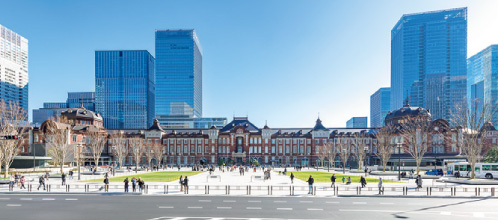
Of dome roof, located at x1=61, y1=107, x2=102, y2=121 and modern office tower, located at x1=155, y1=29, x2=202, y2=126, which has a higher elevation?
modern office tower, located at x1=155, y1=29, x2=202, y2=126

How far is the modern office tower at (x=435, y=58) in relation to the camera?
7003 inches

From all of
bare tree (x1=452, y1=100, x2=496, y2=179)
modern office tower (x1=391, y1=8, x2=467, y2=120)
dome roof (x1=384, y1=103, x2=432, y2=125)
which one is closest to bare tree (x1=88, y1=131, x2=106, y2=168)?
bare tree (x1=452, y1=100, x2=496, y2=179)

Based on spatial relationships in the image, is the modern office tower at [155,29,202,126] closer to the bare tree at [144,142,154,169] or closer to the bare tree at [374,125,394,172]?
the bare tree at [144,142,154,169]

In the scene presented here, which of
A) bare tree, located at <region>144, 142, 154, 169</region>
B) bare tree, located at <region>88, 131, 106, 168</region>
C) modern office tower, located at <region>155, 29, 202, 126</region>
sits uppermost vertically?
modern office tower, located at <region>155, 29, 202, 126</region>

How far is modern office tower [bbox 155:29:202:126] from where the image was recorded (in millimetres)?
185000

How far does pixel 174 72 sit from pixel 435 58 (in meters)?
158

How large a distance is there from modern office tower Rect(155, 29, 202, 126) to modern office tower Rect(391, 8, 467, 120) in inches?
5151

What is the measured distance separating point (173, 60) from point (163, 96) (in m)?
23.0

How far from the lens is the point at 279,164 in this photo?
332 ft

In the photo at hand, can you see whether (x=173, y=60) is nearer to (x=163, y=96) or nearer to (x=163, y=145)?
(x=163, y=96)

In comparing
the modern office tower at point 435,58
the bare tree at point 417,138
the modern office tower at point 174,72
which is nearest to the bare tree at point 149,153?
the bare tree at point 417,138

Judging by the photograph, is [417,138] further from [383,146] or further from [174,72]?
[174,72]

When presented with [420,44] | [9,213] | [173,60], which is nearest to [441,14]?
[420,44]

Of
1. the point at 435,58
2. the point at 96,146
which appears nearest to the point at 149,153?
the point at 96,146
